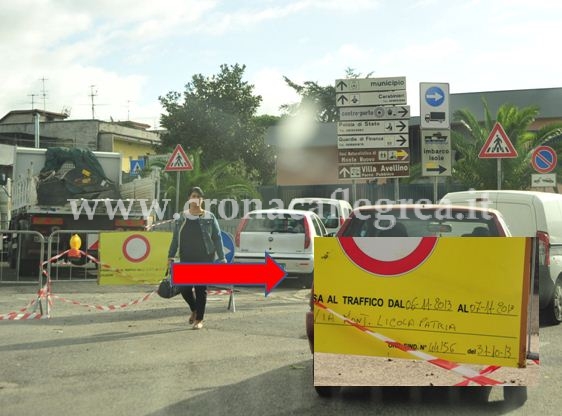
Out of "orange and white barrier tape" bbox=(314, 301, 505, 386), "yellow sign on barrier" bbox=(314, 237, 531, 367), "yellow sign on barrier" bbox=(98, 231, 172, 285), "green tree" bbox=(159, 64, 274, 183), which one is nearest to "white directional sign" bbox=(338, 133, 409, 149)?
"yellow sign on barrier" bbox=(98, 231, 172, 285)

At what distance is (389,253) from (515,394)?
161cm

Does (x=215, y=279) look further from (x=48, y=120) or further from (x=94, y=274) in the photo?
(x=48, y=120)

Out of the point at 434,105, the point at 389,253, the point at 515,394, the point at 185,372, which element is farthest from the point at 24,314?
the point at 434,105

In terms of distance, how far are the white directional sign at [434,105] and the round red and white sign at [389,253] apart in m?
9.64

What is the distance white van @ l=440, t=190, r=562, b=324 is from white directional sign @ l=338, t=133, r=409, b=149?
6007 mm

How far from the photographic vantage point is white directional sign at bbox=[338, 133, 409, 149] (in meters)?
16.1

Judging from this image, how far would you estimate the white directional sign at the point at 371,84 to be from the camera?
15.7 m

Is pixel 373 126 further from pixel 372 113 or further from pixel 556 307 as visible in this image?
pixel 556 307

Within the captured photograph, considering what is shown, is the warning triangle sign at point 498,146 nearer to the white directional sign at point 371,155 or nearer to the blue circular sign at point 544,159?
the white directional sign at point 371,155

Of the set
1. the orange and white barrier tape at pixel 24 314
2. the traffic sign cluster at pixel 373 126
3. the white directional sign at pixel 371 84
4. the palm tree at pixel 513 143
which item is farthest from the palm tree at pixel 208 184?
the orange and white barrier tape at pixel 24 314

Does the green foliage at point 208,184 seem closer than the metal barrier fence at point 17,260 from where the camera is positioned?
No

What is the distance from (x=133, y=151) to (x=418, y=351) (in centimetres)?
4975

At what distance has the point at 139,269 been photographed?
11.3 metres

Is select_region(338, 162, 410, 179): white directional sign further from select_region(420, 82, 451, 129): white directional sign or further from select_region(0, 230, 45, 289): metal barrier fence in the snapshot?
select_region(0, 230, 45, 289): metal barrier fence
